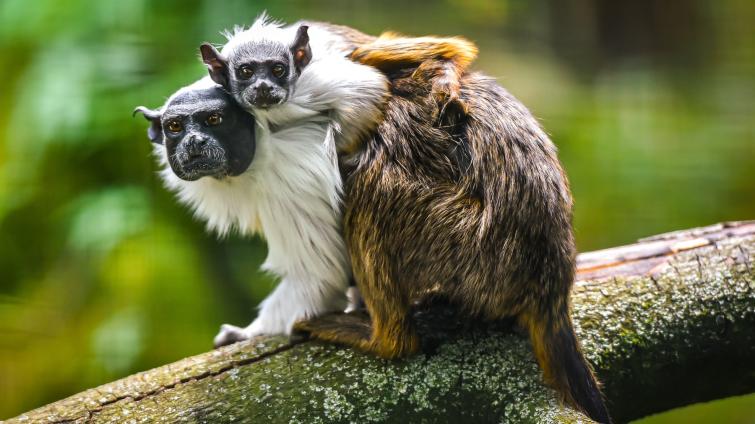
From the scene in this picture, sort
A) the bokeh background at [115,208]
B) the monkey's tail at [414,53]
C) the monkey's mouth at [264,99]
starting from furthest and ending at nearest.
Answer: the bokeh background at [115,208] → the monkey's tail at [414,53] → the monkey's mouth at [264,99]

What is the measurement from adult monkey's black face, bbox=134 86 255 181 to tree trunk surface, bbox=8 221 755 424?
561 mm

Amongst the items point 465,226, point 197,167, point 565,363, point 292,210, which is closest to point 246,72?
point 197,167

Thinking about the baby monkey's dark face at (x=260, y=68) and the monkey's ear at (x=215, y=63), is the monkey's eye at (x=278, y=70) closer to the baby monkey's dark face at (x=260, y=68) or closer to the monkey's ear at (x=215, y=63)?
the baby monkey's dark face at (x=260, y=68)

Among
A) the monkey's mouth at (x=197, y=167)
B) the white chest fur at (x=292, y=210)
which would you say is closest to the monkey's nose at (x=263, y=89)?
the white chest fur at (x=292, y=210)

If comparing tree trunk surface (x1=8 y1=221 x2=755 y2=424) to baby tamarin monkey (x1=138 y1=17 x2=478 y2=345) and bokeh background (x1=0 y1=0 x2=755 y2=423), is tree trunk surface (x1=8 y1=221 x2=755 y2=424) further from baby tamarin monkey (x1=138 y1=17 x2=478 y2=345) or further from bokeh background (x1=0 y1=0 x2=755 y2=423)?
bokeh background (x1=0 y1=0 x2=755 y2=423)

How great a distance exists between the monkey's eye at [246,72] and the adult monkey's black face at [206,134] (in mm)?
85

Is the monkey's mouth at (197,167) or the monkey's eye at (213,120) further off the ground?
the monkey's eye at (213,120)

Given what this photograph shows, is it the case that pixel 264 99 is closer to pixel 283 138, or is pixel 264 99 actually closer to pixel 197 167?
pixel 283 138

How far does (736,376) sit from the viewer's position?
2.66m

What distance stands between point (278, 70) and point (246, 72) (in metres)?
0.10

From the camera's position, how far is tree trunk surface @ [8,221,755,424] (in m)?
2.32

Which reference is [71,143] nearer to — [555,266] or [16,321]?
[16,321]

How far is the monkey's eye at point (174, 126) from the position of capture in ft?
8.09

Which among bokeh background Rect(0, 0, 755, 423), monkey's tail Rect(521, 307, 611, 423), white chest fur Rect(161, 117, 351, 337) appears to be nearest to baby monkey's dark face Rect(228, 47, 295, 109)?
white chest fur Rect(161, 117, 351, 337)
